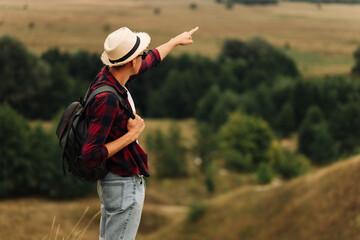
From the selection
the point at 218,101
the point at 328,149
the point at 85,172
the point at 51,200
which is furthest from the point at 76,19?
the point at 85,172

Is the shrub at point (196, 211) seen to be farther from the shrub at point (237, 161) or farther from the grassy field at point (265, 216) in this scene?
the shrub at point (237, 161)

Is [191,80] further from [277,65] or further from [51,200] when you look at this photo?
[51,200]

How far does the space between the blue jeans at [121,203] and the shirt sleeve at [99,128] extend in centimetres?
42

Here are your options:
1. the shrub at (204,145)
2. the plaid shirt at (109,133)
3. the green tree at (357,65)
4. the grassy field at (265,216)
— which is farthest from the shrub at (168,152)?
the plaid shirt at (109,133)

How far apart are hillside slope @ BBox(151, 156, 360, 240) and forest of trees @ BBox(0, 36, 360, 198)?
20878mm

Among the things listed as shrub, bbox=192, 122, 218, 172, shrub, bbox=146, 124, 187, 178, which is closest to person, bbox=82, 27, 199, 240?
Answer: shrub, bbox=146, 124, 187, 178

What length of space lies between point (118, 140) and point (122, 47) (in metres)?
0.83

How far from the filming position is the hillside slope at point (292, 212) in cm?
2583

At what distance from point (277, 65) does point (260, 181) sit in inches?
1782

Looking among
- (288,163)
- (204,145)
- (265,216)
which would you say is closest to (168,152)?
(204,145)

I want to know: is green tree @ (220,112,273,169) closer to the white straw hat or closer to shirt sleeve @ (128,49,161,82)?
shirt sleeve @ (128,49,161,82)

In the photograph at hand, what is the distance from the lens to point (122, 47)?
4301mm

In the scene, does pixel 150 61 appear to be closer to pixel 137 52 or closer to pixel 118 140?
pixel 137 52

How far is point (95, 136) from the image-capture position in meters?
4.09
